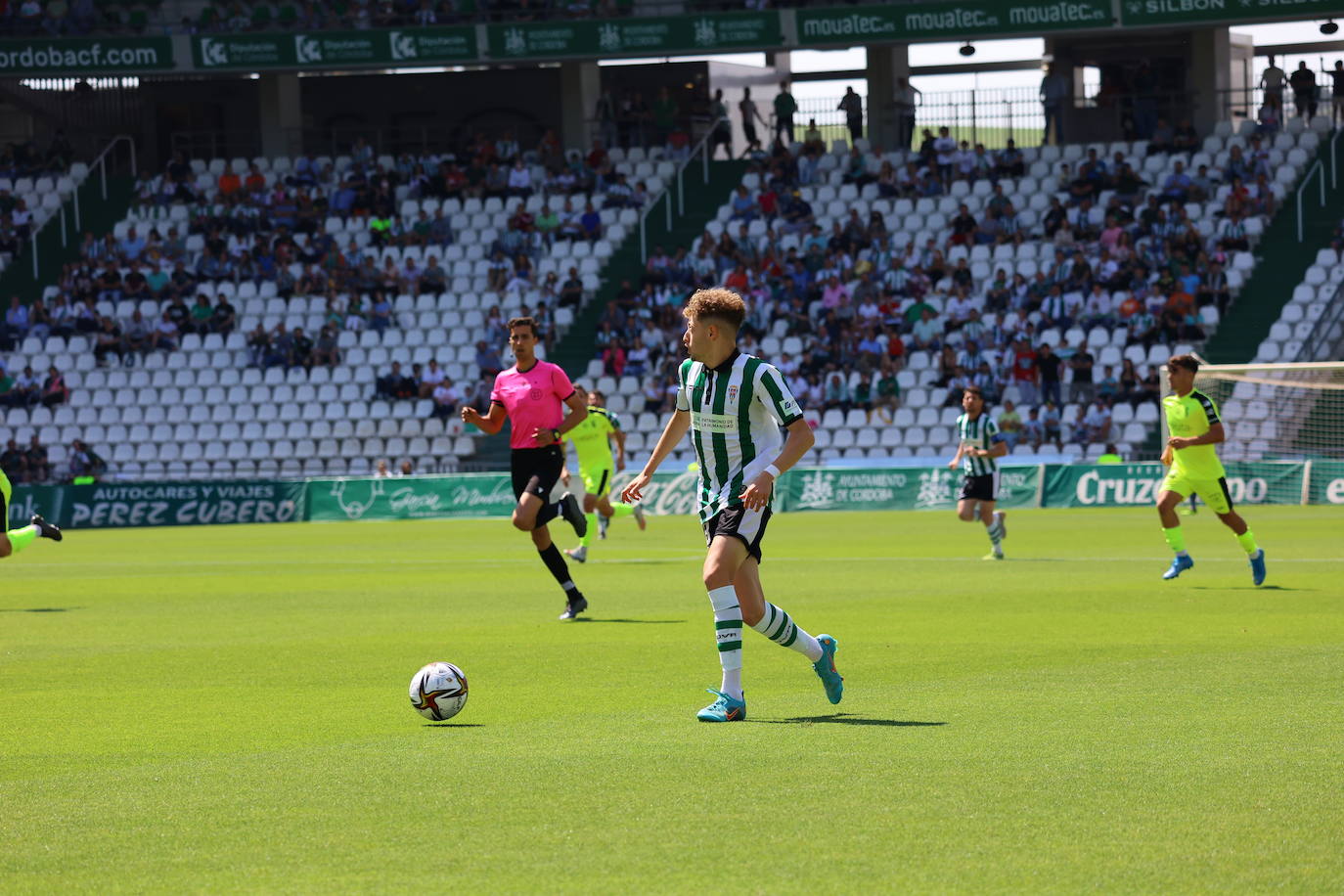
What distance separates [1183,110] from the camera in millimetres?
44156

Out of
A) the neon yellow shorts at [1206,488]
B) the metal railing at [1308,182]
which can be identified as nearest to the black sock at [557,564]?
the neon yellow shorts at [1206,488]

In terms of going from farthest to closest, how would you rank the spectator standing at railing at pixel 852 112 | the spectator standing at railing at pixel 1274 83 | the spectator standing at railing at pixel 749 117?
1. the spectator standing at railing at pixel 749 117
2. the spectator standing at railing at pixel 852 112
3. the spectator standing at railing at pixel 1274 83

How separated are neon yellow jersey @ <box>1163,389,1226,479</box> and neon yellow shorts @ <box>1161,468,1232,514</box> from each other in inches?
1.9

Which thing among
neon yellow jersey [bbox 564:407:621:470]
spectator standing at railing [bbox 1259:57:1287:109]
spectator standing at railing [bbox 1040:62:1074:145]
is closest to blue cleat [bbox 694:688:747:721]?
neon yellow jersey [bbox 564:407:621:470]

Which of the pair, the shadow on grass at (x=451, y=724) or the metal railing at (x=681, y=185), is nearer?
the shadow on grass at (x=451, y=724)

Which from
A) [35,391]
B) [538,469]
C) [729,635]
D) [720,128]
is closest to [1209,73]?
[720,128]

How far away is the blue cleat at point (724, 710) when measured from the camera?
8.38m

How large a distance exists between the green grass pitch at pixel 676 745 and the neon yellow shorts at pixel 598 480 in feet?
26.3

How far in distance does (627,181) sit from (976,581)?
2898cm

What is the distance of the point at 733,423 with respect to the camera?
8695 millimetres

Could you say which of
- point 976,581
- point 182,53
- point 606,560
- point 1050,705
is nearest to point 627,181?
point 182,53

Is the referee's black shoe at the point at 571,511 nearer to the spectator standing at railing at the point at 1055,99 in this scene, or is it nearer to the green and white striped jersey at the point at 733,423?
the green and white striped jersey at the point at 733,423

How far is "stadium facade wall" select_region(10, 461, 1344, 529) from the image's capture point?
3369cm

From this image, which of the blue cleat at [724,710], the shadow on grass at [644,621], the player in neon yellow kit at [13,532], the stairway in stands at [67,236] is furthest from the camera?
the stairway in stands at [67,236]
